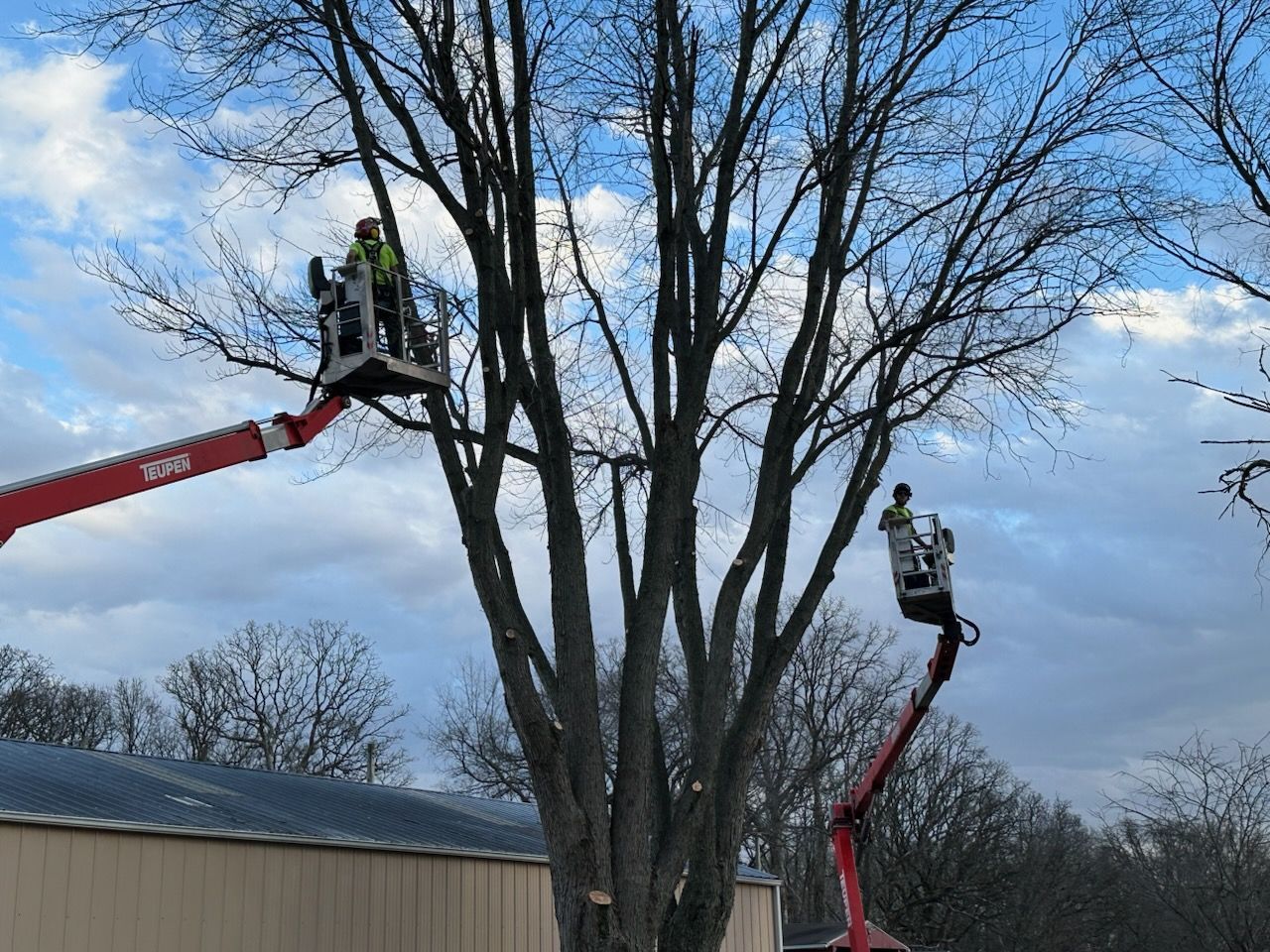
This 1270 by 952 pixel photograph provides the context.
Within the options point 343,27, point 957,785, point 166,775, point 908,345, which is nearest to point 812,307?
point 908,345

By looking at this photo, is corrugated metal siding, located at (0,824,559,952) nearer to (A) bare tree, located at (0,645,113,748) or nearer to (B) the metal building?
(B) the metal building

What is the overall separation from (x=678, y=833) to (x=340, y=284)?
5.42m

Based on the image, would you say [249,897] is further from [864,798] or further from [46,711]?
[46,711]

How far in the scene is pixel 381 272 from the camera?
35.2 ft

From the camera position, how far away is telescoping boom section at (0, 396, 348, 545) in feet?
30.8

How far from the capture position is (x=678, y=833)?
429 inches

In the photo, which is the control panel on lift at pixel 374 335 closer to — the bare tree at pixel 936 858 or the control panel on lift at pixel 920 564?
the control panel on lift at pixel 920 564

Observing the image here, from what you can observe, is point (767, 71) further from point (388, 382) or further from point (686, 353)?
point (388, 382)

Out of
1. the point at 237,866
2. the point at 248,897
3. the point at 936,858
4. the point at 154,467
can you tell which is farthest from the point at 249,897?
the point at 936,858

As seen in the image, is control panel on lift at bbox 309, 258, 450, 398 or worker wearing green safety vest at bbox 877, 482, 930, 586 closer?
control panel on lift at bbox 309, 258, 450, 398

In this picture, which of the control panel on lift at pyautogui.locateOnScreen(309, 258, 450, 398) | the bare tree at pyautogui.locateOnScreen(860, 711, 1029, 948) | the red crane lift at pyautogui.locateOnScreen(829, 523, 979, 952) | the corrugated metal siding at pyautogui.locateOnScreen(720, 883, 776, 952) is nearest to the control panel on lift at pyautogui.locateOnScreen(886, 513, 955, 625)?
the red crane lift at pyautogui.locateOnScreen(829, 523, 979, 952)

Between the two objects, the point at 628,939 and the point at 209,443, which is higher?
the point at 209,443

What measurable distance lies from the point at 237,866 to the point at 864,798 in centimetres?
853

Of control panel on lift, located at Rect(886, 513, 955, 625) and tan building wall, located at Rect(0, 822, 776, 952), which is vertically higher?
control panel on lift, located at Rect(886, 513, 955, 625)
